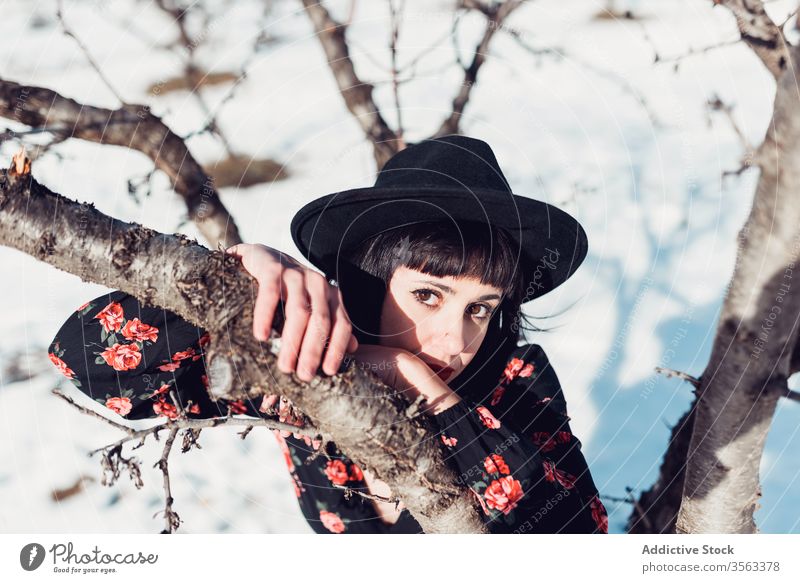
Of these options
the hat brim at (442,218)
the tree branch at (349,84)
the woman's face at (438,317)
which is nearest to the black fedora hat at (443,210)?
the hat brim at (442,218)

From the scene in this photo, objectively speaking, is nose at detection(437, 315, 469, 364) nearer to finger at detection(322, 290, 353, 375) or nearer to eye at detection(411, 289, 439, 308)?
eye at detection(411, 289, 439, 308)

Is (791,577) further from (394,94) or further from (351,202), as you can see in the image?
(394,94)

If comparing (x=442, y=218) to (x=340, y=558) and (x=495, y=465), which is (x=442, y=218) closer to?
(x=495, y=465)

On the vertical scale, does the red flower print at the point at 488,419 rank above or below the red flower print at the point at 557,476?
above

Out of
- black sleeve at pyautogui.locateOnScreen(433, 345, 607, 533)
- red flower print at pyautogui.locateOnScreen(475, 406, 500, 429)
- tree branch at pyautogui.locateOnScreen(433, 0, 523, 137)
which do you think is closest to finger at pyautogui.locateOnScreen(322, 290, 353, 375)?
black sleeve at pyautogui.locateOnScreen(433, 345, 607, 533)

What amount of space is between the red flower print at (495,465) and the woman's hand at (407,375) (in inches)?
5.2

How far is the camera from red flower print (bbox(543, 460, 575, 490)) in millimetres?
1163

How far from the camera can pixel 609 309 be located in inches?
115

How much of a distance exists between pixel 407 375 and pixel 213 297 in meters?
0.33

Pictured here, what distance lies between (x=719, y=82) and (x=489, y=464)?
2448 millimetres

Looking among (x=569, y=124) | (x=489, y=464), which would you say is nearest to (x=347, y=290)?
(x=489, y=464)

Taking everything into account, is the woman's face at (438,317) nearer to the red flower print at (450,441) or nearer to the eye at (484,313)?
the eye at (484,313)

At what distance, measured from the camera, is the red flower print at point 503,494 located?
1.12m

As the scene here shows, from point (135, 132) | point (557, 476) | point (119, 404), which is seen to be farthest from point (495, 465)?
point (135, 132)
